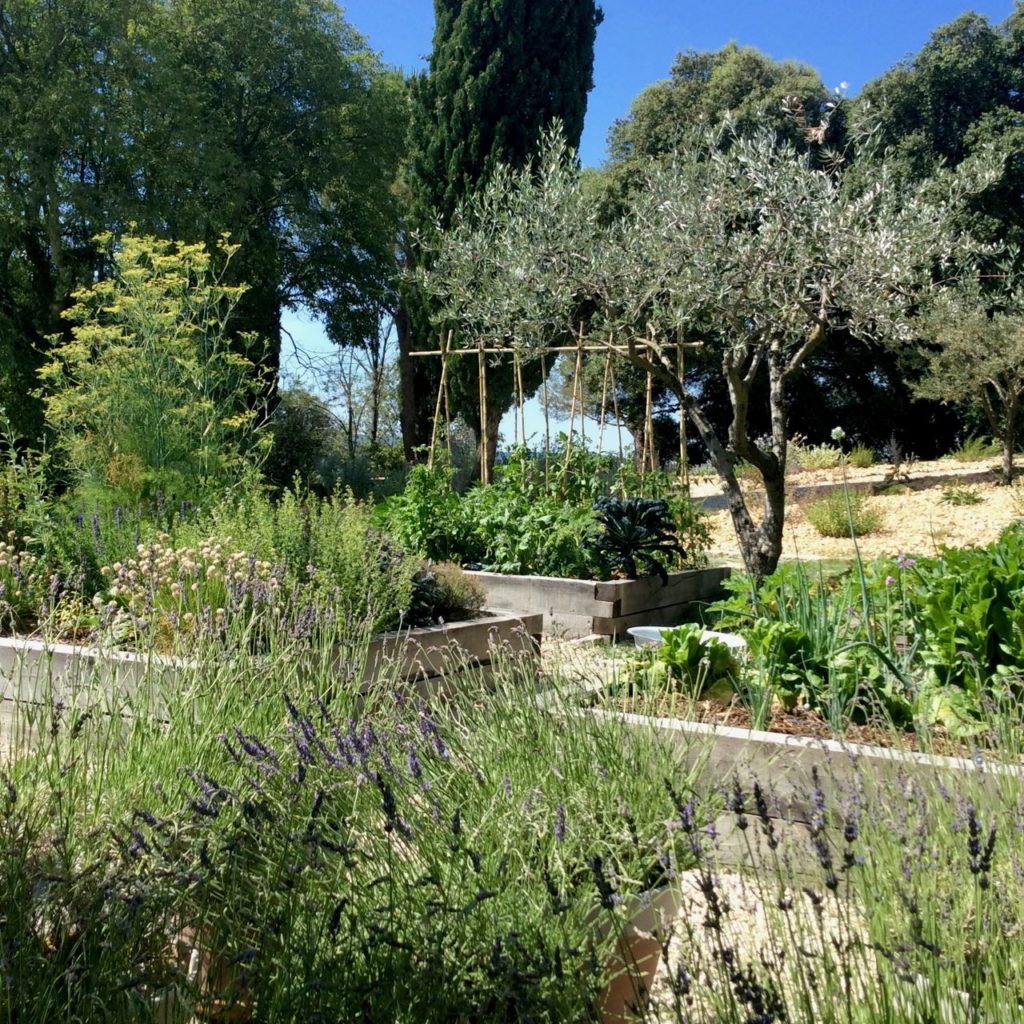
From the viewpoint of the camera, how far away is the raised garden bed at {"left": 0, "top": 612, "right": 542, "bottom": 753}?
303 centimetres

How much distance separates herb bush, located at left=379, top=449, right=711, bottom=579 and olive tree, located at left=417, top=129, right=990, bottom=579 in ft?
3.45

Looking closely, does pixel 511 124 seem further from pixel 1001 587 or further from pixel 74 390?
pixel 1001 587

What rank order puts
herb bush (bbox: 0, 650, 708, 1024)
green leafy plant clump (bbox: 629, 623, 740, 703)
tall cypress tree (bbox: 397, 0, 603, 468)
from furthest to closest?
1. tall cypress tree (bbox: 397, 0, 603, 468)
2. green leafy plant clump (bbox: 629, 623, 740, 703)
3. herb bush (bbox: 0, 650, 708, 1024)

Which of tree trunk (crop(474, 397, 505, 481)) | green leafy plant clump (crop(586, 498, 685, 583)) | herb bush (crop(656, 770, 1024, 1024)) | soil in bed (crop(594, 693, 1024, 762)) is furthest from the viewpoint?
tree trunk (crop(474, 397, 505, 481))

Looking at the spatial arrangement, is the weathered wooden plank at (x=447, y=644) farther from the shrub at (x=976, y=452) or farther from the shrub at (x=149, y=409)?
the shrub at (x=976, y=452)

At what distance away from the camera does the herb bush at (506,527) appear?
22.4 ft

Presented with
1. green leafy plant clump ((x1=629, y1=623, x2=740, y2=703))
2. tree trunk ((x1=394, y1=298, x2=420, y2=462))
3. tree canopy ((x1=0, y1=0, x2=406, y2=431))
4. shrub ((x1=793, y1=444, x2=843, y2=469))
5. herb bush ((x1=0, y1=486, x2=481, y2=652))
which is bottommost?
green leafy plant clump ((x1=629, y1=623, x2=740, y2=703))

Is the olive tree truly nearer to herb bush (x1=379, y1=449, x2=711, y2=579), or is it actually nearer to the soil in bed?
herb bush (x1=379, y1=449, x2=711, y2=579)

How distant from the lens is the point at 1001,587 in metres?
3.20

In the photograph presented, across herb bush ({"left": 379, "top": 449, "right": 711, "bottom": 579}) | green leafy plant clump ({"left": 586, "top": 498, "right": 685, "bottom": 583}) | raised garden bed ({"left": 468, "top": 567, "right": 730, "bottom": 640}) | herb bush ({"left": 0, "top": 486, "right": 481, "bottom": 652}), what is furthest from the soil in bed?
herb bush ({"left": 379, "top": 449, "right": 711, "bottom": 579})

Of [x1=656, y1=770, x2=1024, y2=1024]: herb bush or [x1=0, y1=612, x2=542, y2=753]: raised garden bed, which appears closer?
[x1=656, y1=770, x2=1024, y2=1024]: herb bush

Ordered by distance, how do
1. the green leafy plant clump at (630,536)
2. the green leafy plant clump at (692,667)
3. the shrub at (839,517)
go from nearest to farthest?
the green leafy plant clump at (692,667)
the green leafy plant clump at (630,536)
the shrub at (839,517)

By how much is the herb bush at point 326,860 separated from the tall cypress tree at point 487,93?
13.5m

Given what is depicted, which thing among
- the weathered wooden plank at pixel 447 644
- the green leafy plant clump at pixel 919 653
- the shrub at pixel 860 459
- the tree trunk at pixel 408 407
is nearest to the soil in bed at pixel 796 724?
the green leafy plant clump at pixel 919 653
